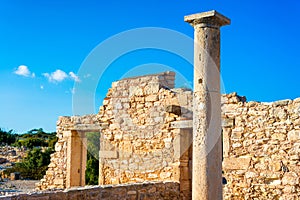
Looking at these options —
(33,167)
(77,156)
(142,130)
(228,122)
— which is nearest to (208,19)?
(228,122)

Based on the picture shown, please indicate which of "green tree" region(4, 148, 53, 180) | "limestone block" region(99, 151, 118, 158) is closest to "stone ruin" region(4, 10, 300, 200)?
"limestone block" region(99, 151, 118, 158)

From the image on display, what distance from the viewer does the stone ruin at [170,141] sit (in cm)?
841

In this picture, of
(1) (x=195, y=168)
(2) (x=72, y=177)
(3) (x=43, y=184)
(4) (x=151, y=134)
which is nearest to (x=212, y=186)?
(1) (x=195, y=168)

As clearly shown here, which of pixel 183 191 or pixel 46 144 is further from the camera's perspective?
pixel 46 144

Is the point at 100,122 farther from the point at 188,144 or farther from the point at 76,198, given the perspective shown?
the point at 76,198

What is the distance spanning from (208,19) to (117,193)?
3.42 meters

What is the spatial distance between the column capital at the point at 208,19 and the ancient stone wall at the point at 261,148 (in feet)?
9.00

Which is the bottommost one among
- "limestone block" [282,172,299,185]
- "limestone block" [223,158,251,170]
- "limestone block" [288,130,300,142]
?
"limestone block" [282,172,299,185]

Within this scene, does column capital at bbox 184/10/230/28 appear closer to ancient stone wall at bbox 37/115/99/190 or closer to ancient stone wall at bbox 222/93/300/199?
ancient stone wall at bbox 222/93/300/199

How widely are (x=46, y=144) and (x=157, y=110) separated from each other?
24170 mm

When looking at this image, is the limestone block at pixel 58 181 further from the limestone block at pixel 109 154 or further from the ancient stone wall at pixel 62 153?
the limestone block at pixel 109 154

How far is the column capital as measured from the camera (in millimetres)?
6328

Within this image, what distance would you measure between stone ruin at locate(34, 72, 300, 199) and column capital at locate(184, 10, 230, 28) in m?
2.75

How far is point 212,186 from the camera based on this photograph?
6281mm
